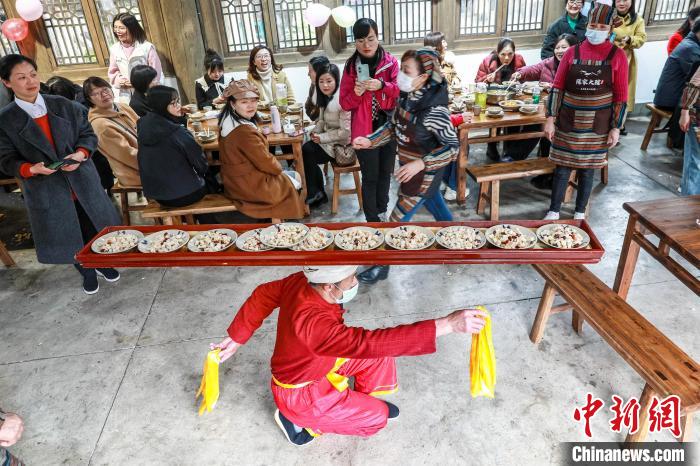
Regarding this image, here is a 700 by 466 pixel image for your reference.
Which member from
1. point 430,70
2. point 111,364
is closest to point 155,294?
point 111,364

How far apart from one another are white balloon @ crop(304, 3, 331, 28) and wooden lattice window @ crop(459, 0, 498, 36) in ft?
6.98

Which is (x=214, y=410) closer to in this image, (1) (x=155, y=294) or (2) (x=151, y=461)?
(2) (x=151, y=461)

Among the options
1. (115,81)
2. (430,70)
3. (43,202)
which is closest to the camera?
(430,70)

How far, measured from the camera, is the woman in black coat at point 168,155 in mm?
3654

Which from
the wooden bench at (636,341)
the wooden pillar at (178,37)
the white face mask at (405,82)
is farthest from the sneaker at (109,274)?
the wooden pillar at (178,37)

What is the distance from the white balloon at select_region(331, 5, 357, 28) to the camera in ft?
21.7

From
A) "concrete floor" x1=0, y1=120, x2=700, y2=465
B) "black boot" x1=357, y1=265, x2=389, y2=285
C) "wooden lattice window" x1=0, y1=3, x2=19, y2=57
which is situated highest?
"wooden lattice window" x1=0, y1=3, x2=19, y2=57

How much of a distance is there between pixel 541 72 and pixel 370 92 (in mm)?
2892

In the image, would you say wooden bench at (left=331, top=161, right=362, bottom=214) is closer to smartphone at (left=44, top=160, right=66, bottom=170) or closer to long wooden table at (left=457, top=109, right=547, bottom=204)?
long wooden table at (left=457, top=109, right=547, bottom=204)

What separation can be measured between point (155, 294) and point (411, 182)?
228cm

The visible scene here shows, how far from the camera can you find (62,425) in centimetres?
275

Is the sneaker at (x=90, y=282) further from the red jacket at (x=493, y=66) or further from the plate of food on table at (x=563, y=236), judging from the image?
the red jacket at (x=493, y=66)

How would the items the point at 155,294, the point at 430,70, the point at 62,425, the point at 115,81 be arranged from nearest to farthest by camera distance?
the point at 62,425 → the point at 430,70 → the point at 155,294 → the point at 115,81

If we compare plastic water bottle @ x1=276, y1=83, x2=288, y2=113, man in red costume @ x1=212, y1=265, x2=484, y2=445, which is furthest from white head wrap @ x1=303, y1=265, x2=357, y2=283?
plastic water bottle @ x1=276, y1=83, x2=288, y2=113
